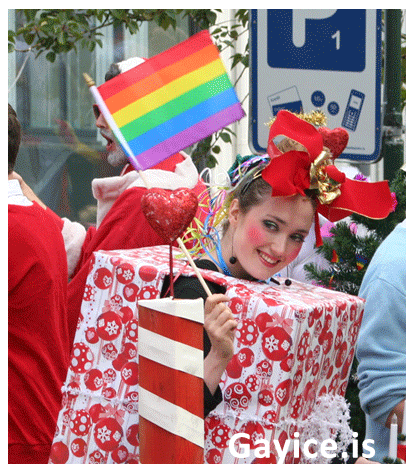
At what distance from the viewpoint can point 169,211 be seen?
184cm

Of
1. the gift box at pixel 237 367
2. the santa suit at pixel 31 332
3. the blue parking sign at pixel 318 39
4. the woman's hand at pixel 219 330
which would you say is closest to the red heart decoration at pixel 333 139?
the gift box at pixel 237 367

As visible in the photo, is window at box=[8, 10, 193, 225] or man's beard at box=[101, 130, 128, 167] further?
window at box=[8, 10, 193, 225]

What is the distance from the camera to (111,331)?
2271mm

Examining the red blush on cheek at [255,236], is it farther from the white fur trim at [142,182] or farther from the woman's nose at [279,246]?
the white fur trim at [142,182]

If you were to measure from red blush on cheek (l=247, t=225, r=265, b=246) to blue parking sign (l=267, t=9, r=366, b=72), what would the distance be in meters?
1.58

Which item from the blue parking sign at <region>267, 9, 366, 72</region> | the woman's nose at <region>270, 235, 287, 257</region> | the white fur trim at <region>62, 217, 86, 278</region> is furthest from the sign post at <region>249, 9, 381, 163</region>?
the woman's nose at <region>270, 235, 287, 257</region>

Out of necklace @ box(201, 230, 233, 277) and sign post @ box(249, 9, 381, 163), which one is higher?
sign post @ box(249, 9, 381, 163)

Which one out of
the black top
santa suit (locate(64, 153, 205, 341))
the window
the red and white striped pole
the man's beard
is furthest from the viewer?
the window

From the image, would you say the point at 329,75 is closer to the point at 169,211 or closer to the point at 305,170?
the point at 305,170

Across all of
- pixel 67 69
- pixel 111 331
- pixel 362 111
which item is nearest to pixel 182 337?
pixel 111 331

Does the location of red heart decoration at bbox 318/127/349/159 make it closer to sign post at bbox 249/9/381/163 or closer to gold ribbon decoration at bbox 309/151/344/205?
gold ribbon decoration at bbox 309/151/344/205

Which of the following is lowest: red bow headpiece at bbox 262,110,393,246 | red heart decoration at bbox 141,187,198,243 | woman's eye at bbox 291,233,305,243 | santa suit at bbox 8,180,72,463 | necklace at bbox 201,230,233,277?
santa suit at bbox 8,180,72,463

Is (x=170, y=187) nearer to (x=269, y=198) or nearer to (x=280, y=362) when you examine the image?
(x=269, y=198)

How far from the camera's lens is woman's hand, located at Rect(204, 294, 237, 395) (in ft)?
6.38
